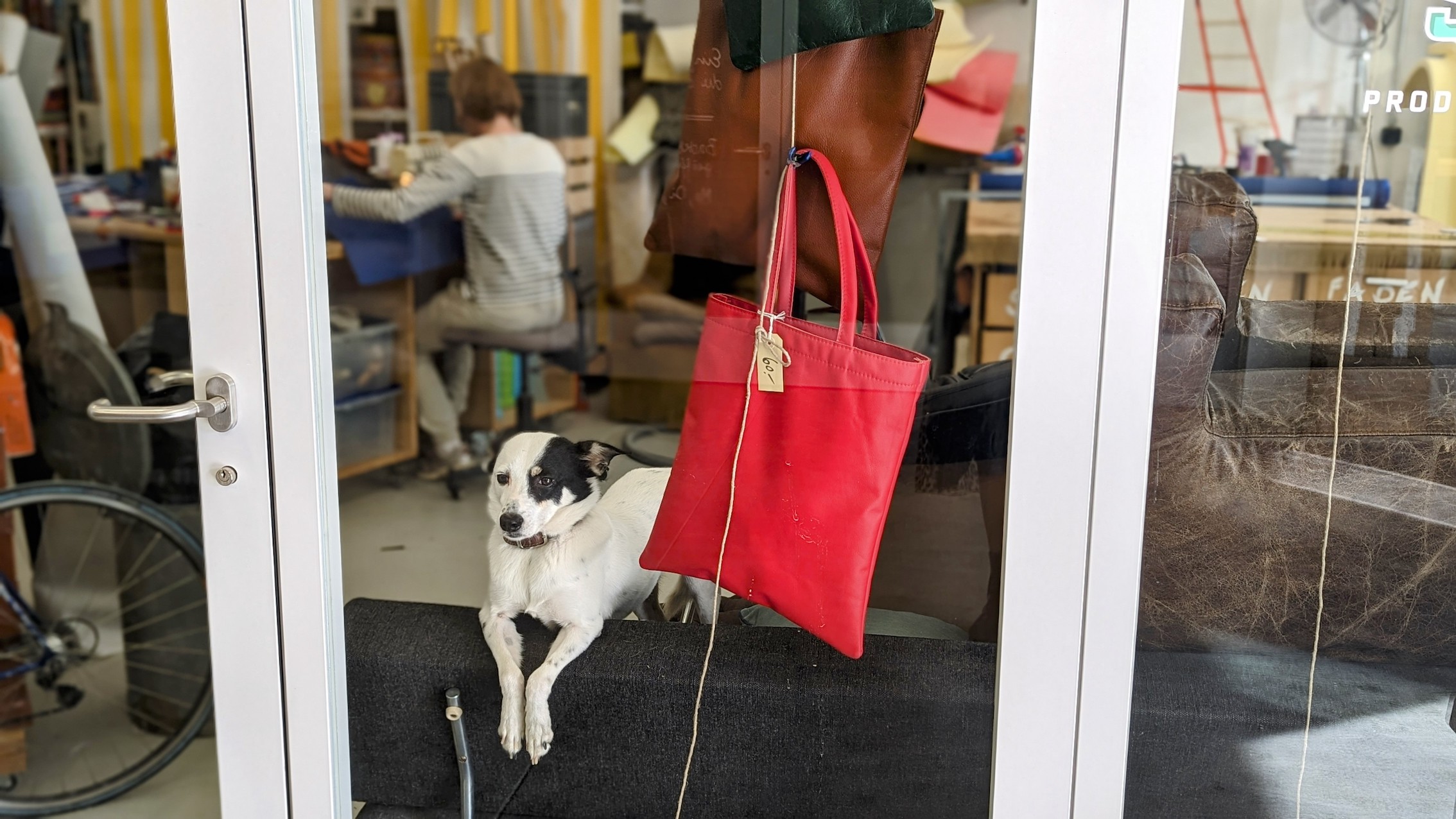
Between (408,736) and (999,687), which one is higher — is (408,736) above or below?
below

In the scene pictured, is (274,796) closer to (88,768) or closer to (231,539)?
(231,539)

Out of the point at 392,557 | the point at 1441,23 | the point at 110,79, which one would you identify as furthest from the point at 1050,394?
the point at 110,79

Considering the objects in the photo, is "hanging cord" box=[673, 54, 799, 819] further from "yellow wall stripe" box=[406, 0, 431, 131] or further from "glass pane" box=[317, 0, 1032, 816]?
"yellow wall stripe" box=[406, 0, 431, 131]

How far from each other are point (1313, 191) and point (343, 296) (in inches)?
73.4

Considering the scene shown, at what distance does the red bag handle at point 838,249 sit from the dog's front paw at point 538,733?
57 centimetres

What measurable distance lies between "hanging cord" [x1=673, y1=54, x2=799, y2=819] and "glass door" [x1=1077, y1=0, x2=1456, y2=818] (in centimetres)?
38

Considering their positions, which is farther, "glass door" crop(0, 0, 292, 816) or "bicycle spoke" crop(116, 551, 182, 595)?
"bicycle spoke" crop(116, 551, 182, 595)

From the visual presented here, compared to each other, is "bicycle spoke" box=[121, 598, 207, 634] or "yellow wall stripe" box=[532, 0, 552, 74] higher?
"yellow wall stripe" box=[532, 0, 552, 74]

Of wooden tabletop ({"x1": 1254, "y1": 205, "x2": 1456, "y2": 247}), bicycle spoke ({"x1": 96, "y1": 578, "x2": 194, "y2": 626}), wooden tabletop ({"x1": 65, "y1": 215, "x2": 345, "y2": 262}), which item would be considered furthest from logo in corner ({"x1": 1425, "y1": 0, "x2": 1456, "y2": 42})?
wooden tabletop ({"x1": 65, "y1": 215, "x2": 345, "y2": 262})

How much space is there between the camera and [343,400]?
183cm

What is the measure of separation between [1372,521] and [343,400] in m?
1.50

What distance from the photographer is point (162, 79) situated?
3.59 m

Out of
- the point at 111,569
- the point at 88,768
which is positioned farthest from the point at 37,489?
the point at 88,768

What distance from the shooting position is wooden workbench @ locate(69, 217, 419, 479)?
2.31 m
